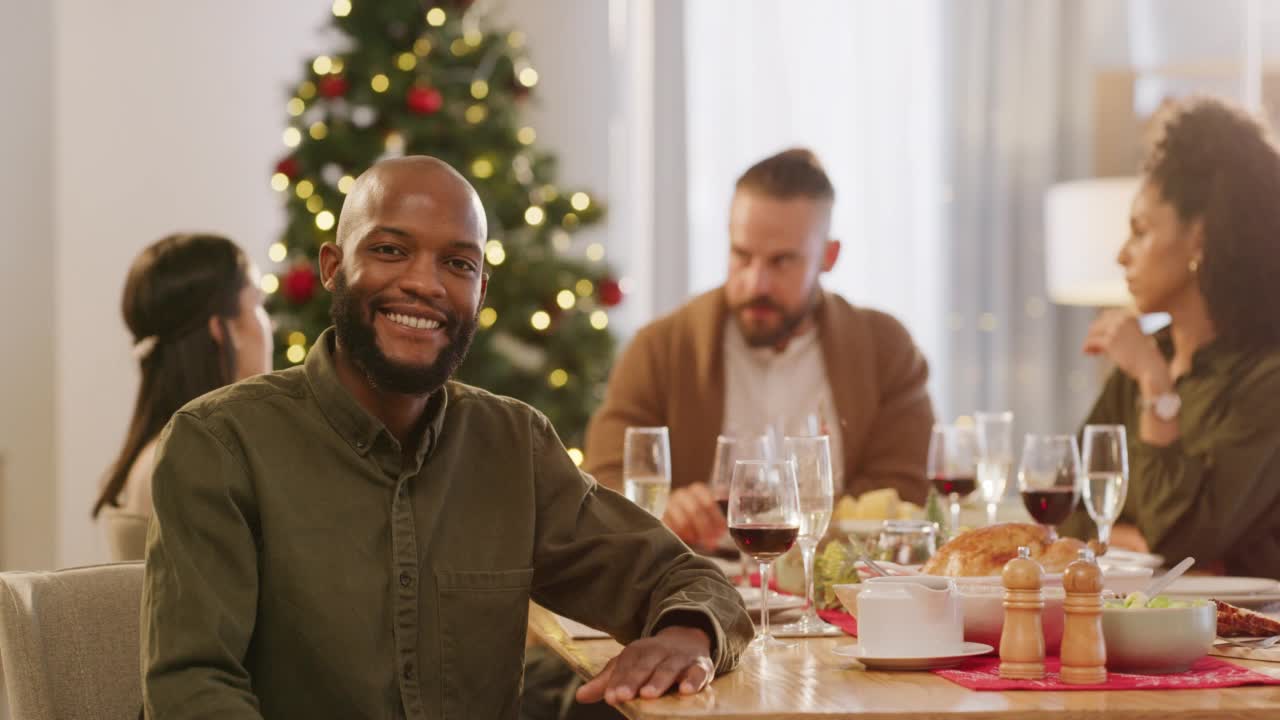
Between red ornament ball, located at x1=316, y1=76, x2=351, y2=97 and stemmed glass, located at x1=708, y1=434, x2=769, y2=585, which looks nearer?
stemmed glass, located at x1=708, y1=434, x2=769, y2=585

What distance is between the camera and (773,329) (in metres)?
3.23

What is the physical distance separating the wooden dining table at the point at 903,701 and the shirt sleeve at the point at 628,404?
64.0 inches

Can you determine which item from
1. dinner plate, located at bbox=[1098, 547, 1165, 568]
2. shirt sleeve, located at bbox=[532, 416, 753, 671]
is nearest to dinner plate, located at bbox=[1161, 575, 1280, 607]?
dinner plate, located at bbox=[1098, 547, 1165, 568]

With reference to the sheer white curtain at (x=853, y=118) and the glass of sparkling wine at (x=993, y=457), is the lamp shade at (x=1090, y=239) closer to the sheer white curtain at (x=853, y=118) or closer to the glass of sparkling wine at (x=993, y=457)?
the sheer white curtain at (x=853, y=118)

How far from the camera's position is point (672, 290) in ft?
17.8

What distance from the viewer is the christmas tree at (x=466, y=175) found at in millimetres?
4621

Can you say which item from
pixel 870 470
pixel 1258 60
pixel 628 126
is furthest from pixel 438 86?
pixel 1258 60

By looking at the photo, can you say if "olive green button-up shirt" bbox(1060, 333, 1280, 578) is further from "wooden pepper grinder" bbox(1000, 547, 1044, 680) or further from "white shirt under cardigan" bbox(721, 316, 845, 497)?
"wooden pepper grinder" bbox(1000, 547, 1044, 680)

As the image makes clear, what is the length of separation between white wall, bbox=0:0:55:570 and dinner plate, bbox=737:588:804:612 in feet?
11.4

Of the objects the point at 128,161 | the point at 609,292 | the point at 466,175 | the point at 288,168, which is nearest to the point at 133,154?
the point at 128,161

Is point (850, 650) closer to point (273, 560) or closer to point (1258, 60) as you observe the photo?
point (273, 560)

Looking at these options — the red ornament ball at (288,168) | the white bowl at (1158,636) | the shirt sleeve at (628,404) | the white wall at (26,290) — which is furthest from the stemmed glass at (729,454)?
the white wall at (26,290)

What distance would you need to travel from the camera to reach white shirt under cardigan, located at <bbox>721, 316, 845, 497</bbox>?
325cm

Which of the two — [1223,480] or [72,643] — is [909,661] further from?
[1223,480]
